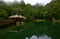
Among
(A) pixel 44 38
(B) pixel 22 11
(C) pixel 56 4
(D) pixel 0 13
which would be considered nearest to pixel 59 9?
(C) pixel 56 4

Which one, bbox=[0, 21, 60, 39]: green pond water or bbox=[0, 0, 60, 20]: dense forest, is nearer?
bbox=[0, 21, 60, 39]: green pond water

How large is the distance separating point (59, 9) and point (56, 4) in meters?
0.79

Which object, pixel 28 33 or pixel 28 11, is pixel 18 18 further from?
pixel 28 33

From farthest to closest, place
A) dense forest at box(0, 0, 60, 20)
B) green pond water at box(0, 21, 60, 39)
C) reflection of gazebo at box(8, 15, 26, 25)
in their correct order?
dense forest at box(0, 0, 60, 20)
reflection of gazebo at box(8, 15, 26, 25)
green pond water at box(0, 21, 60, 39)

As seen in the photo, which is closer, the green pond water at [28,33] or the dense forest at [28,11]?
the green pond water at [28,33]

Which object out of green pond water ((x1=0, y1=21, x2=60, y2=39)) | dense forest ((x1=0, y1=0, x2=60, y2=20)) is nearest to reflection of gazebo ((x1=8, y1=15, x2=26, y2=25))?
dense forest ((x1=0, y1=0, x2=60, y2=20))

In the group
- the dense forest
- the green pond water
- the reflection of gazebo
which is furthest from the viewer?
the dense forest

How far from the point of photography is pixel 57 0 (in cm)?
2275

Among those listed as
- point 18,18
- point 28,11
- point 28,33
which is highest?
point 28,11

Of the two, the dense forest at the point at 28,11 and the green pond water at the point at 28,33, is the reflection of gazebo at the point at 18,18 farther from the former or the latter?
the green pond water at the point at 28,33

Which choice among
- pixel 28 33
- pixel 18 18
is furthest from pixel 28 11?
pixel 28 33

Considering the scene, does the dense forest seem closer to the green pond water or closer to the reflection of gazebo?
the reflection of gazebo

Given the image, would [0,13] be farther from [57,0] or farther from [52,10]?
[57,0]

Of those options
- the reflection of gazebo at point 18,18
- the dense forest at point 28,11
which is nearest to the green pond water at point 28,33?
the dense forest at point 28,11
